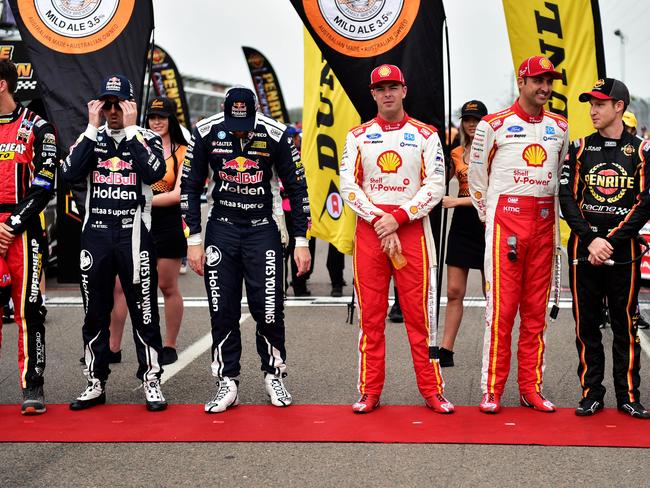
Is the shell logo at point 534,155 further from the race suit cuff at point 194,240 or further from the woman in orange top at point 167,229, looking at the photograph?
the woman in orange top at point 167,229

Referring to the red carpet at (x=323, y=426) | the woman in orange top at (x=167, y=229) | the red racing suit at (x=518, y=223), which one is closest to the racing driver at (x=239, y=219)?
the red carpet at (x=323, y=426)

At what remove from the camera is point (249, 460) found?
4.73 meters

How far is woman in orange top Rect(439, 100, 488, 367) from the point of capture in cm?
678

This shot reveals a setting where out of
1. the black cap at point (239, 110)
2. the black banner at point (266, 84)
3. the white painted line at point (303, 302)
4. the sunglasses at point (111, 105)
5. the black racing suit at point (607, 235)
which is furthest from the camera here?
the black banner at point (266, 84)

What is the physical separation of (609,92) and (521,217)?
912 millimetres

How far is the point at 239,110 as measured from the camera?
5.64 metres

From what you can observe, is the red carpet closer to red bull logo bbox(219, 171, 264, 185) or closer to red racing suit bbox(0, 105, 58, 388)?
red racing suit bbox(0, 105, 58, 388)

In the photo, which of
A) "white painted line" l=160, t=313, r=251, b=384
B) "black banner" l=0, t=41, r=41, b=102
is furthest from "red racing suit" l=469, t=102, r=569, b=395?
"black banner" l=0, t=41, r=41, b=102

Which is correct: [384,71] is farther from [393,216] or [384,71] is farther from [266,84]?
[266,84]

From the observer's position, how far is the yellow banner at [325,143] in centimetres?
858

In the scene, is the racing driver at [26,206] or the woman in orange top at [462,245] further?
the woman in orange top at [462,245]

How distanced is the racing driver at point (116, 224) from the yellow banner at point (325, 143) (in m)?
2.93

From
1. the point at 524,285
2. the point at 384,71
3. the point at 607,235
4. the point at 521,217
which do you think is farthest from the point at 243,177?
the point at 607,235

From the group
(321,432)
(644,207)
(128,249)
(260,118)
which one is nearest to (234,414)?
(321,432)
